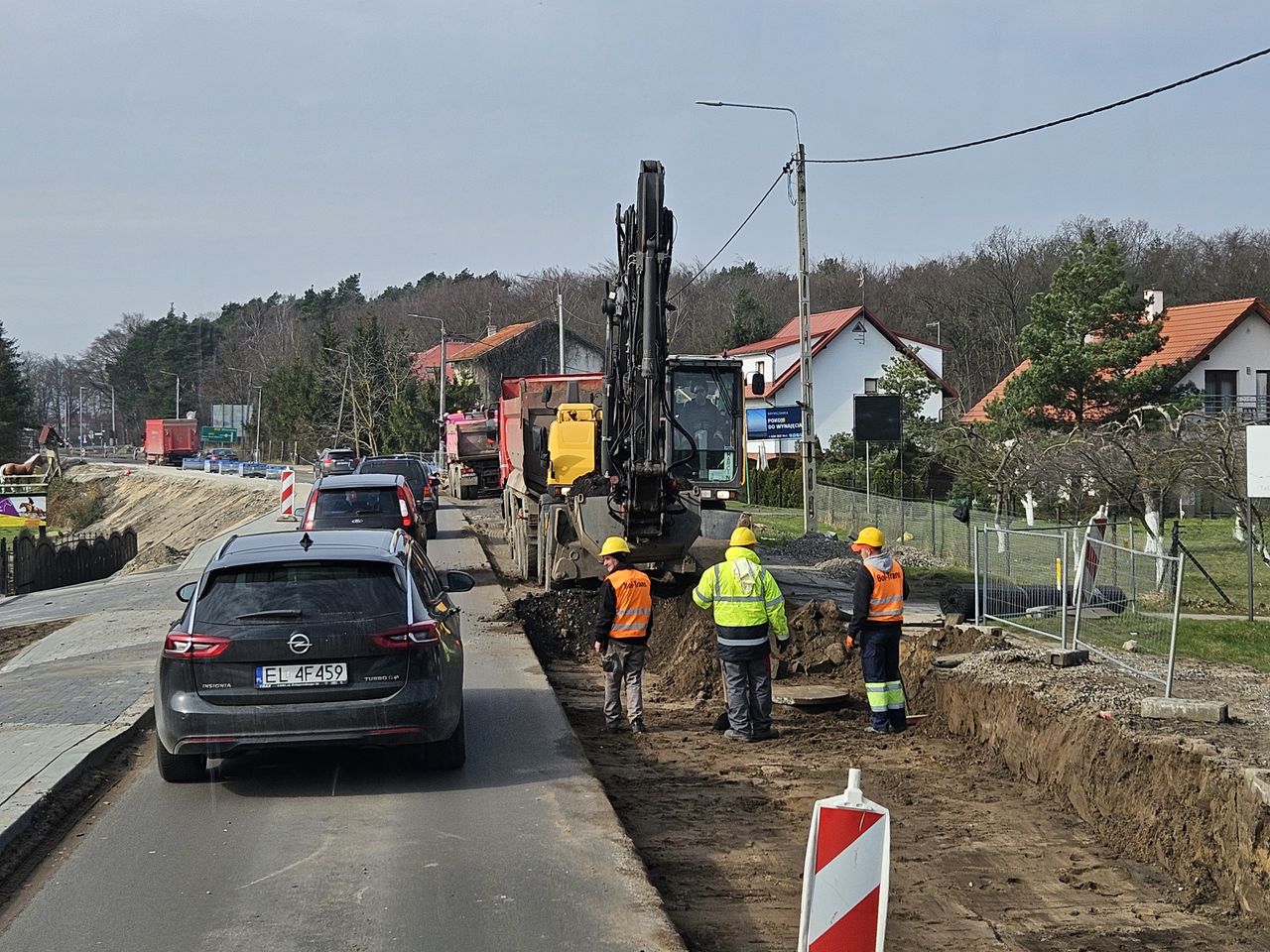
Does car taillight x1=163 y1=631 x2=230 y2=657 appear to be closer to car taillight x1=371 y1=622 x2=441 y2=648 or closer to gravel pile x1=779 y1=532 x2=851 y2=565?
car taillight x1=371 y1=622 x2=441 y2=648

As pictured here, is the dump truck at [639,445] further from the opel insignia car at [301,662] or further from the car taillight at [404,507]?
the opel insignia car at [301,662]

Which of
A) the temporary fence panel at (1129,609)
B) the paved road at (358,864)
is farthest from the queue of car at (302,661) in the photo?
the temporary fence panel at (1129,609)

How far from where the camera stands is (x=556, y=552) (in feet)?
55.7

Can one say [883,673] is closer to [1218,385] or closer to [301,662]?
[301,662]

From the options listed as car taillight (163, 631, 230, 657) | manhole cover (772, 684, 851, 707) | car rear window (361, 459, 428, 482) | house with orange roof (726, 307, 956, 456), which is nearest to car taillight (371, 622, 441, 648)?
car taillight (163, 631, 230, 657)

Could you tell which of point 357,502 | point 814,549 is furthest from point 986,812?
point 814,549

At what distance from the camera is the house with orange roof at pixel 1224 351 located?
155 feet

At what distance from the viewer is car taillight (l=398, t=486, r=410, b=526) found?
1936 centimetres

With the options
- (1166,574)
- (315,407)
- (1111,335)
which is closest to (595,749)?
(1166,574)

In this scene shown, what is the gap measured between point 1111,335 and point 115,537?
32939mm

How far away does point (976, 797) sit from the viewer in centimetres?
945

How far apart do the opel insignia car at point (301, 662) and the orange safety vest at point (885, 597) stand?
4164 millimetres

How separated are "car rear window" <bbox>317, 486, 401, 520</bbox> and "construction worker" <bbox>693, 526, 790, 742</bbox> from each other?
371 inches

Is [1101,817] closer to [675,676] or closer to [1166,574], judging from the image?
[1166,574]
